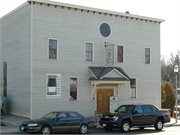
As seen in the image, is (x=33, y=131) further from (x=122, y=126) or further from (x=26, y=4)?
(x=26, y=4)

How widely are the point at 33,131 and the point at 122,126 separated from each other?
18.3 feet

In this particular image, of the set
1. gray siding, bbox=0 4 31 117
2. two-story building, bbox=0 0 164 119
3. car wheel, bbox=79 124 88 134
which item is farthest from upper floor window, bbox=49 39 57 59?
car wheel, bbox=79 124 88 134

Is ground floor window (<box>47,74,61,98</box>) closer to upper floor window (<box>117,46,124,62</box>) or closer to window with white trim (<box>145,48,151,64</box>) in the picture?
upper floor window (<box>117,46,124,62</box>)

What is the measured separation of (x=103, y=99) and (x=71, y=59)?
178 inches

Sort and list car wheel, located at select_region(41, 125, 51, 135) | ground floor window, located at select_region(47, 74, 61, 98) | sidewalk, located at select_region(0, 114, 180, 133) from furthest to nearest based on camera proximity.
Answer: ground floor window, located at select_region(47, 74, 61, 98) → sidewalk, located at select_region(0, 114, 180, 133) → car wheel, located at select_region(41, 125, 51, 135)

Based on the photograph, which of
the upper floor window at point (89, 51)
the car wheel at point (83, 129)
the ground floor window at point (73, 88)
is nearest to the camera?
the car wheel at point (83, 129)

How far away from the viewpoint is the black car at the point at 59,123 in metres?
14.2

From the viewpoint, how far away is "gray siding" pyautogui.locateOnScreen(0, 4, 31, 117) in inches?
814

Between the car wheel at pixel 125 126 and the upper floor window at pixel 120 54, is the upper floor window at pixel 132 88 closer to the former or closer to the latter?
the upper floor window at pixel 120 54

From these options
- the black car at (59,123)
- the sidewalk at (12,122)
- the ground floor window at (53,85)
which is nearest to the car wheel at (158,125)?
the sidewalk at (12,122)

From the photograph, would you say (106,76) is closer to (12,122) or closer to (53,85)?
(53,85)

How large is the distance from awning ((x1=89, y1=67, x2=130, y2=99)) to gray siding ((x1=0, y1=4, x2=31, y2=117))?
516 cm

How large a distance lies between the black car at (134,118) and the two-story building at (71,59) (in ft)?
15.5

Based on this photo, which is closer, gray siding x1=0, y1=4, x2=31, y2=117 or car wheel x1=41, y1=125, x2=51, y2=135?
car wheel x1=41, y1=125, x2=51, y2=135
